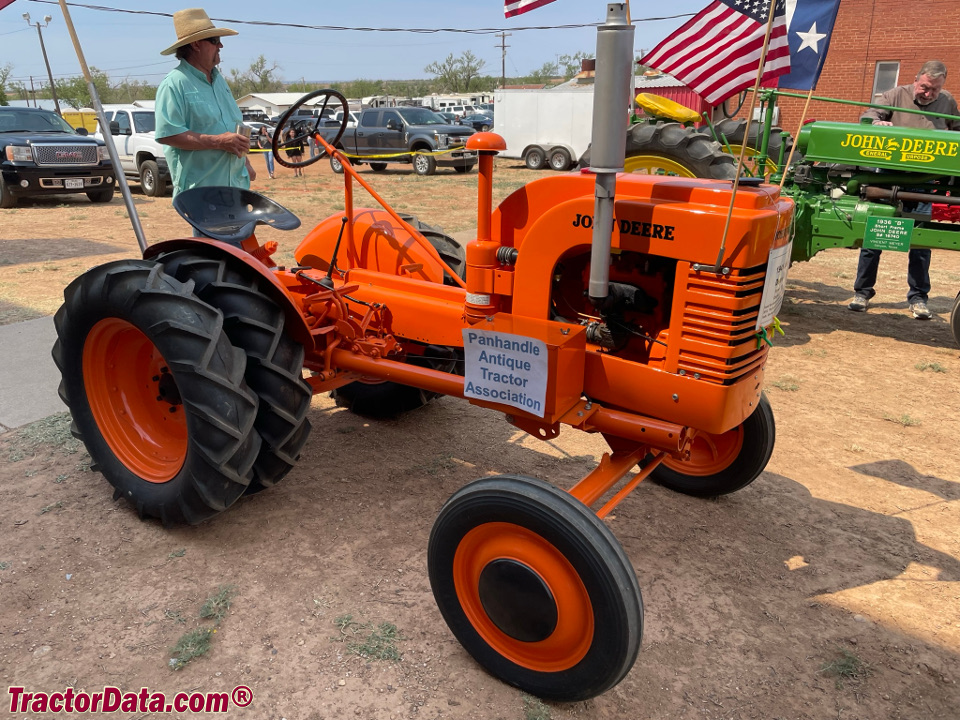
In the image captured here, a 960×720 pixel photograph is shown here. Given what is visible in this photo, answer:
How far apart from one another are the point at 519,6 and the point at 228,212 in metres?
1.83

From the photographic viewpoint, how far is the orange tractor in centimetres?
210

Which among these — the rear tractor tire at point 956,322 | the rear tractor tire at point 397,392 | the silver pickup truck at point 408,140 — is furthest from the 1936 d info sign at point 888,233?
the silver pickup truck at point 408,140

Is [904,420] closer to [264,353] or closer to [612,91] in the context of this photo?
[612,91]

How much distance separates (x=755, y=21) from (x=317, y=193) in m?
13.2

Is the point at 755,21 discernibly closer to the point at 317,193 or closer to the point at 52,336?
the point at 52,336

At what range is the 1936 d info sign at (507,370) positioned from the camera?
94.0 inches

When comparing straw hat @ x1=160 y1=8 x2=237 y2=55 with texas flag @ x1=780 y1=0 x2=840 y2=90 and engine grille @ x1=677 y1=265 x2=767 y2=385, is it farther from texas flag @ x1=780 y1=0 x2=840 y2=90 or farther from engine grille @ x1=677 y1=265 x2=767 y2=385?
texas flag @ x1=780 y1=0 x2=840 y2=90

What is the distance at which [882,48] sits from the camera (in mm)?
20562

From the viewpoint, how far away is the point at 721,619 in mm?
2561

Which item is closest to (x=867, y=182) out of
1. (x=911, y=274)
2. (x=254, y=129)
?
(x=911, y=274)

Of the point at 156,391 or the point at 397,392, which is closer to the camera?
the point at 156,391

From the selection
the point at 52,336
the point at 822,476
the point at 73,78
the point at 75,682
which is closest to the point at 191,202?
the point at 75,682

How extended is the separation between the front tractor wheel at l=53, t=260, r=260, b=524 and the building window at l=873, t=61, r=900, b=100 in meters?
23.0

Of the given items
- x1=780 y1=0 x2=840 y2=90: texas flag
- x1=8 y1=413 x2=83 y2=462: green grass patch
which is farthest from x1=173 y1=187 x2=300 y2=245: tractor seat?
x1=780 y1=0 x2=840 y2=90: texas flag
